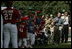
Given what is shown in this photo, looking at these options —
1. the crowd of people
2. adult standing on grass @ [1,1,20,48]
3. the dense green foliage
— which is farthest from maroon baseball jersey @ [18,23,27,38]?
the dense green foliage

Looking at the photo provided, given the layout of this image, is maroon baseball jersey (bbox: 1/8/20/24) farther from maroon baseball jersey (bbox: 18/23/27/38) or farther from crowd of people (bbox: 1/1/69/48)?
maroon baseball jersey (bbox: 18/23/27/38)

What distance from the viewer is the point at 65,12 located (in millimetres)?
14844

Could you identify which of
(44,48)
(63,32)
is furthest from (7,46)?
(63,32)

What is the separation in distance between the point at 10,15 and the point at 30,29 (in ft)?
4.85

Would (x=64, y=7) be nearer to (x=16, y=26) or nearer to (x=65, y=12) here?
(x=65, y=12)

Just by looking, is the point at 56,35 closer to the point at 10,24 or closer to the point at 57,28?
the point at 57,28

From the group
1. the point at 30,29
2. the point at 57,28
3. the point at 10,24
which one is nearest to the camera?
the point at 10,24

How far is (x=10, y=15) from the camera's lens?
9227 mm

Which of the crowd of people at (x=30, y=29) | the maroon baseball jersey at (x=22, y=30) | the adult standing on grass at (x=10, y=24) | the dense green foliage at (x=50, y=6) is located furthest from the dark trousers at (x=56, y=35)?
the adult standing on grass at (x=10, y=24)

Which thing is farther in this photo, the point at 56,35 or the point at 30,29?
the point at 56,35

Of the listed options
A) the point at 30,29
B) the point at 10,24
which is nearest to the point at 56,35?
the point at 30,29

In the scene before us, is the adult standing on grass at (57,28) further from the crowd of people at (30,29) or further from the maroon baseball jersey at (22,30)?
the maroon baseball jersey at (22,30)

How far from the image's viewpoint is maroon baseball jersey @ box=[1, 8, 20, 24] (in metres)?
9.22

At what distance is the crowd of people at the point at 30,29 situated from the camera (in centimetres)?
924
